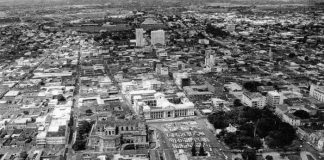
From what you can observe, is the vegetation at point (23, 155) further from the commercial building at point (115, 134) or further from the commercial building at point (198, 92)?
the commercial building at point (198, 92)

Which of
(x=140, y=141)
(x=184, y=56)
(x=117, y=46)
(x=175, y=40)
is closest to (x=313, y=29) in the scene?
(x=175, y=40)

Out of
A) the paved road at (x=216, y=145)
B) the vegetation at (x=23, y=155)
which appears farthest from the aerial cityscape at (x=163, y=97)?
the vegetation at (x=23, y=155)

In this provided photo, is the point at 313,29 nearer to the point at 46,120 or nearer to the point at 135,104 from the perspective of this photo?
the point at 135,104

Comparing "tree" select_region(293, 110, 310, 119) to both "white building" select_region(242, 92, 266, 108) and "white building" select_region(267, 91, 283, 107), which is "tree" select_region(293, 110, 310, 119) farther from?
"white building" select_region(242, 92, 266, 108)

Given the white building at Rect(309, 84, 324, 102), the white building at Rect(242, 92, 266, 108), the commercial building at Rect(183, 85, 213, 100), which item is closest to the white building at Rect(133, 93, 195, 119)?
the commercial building at Rect(183, 85, 213, 100)

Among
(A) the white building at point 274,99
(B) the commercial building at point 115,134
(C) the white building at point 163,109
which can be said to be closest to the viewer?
(B) the commercial building at point 115,134

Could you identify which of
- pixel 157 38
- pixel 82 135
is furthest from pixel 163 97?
pixel 157 38

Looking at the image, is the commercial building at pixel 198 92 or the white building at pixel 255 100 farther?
the commercial building at pixel 198 92

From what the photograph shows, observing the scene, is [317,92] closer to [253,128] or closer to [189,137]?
[253,128]
